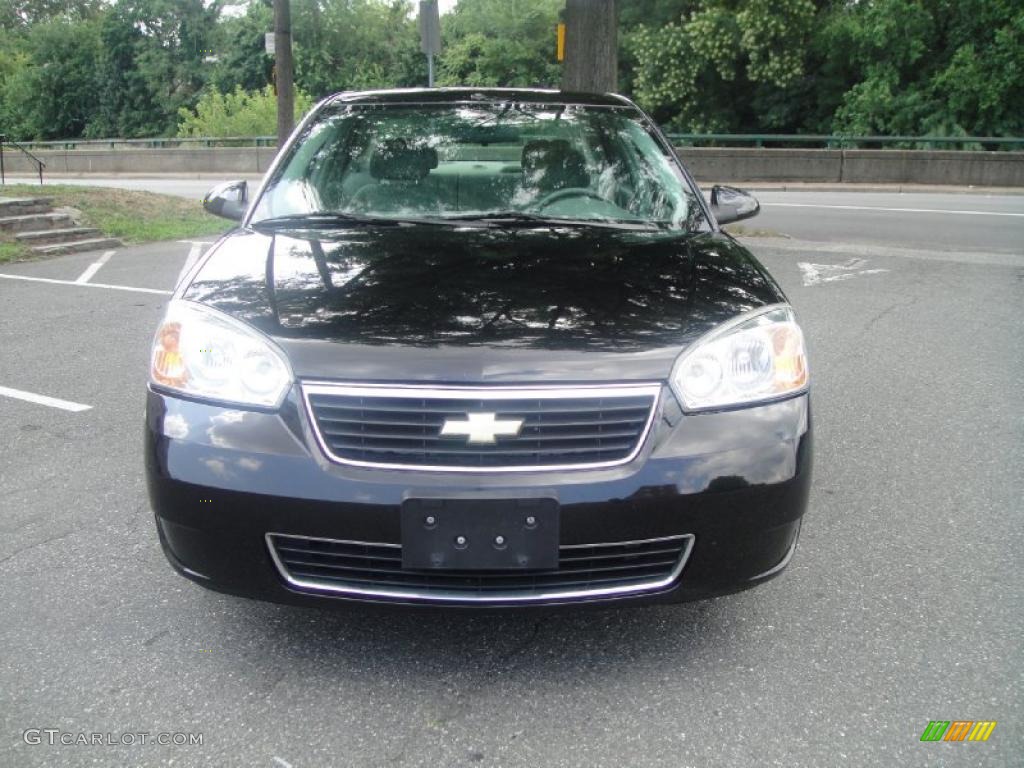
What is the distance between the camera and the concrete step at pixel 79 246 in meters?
10.6

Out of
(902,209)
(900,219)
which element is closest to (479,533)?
(900,219)

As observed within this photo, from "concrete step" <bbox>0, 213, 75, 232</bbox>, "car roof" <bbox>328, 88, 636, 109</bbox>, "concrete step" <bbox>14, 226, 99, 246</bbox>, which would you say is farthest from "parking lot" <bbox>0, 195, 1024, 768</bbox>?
"concrete step" <bbox>0, 213, 75, 232</bbox>

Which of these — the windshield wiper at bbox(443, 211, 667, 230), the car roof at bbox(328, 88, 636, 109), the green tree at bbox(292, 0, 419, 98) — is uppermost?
the green tree at bbox(292, 0, 419, 98)

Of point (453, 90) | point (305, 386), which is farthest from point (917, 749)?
point (453, 90)

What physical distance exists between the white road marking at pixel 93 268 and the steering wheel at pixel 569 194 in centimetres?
673

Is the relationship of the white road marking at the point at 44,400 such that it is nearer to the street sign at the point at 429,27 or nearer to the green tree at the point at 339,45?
the street sign at the point at 429,27

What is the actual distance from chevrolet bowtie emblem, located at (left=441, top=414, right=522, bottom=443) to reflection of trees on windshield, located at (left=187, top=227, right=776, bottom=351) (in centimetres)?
21

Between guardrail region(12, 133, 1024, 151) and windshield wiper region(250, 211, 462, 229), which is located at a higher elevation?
guardrail region(12, 133, 1024, 151)

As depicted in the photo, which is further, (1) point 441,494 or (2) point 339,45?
(2) point 339,45

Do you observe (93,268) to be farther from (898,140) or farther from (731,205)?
(898,140)

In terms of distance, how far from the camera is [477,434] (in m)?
2.22

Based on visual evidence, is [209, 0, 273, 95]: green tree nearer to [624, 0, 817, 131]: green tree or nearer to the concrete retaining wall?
[624, 0, 817, 131]: green tree

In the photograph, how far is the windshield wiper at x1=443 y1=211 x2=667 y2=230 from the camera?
3316mm

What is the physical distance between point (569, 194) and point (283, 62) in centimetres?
1187
